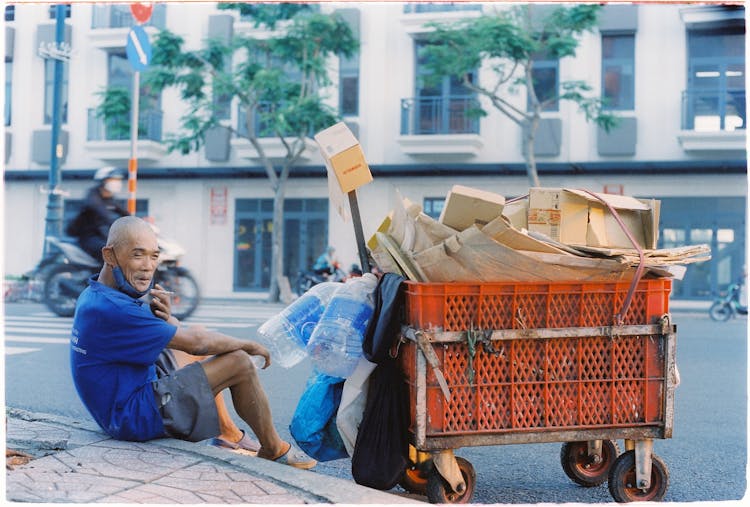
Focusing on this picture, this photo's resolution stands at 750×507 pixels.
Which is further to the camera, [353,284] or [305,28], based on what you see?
[305,28]

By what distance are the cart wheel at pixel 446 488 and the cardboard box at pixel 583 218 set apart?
1.11 m

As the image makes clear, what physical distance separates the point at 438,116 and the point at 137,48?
924 cm

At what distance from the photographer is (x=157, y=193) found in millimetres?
23797

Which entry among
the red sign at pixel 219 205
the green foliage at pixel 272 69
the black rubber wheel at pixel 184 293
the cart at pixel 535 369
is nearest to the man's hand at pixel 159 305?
the cart at pixel 535 369

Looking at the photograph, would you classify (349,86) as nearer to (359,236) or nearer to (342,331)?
(359,236)

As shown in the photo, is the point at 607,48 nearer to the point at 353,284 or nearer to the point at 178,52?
the point at 178,52

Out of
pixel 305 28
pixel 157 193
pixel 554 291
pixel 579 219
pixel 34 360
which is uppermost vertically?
pixel 305 28

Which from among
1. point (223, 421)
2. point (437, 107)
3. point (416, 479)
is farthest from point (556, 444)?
point (437, 107)

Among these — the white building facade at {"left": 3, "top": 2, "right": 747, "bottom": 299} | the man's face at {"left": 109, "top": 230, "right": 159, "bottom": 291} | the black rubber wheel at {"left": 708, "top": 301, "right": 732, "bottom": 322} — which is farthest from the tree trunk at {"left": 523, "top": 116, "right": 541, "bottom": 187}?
the man's face at {"left": 109, "top": 230, "right": 159, "bottom": 291}

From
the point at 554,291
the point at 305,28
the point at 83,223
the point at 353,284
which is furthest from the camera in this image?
the point at 305,28

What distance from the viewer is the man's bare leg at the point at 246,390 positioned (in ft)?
12.0

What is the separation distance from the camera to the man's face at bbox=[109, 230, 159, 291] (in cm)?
354

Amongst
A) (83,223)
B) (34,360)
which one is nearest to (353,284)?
(34,360)

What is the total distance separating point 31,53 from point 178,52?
7.32m
